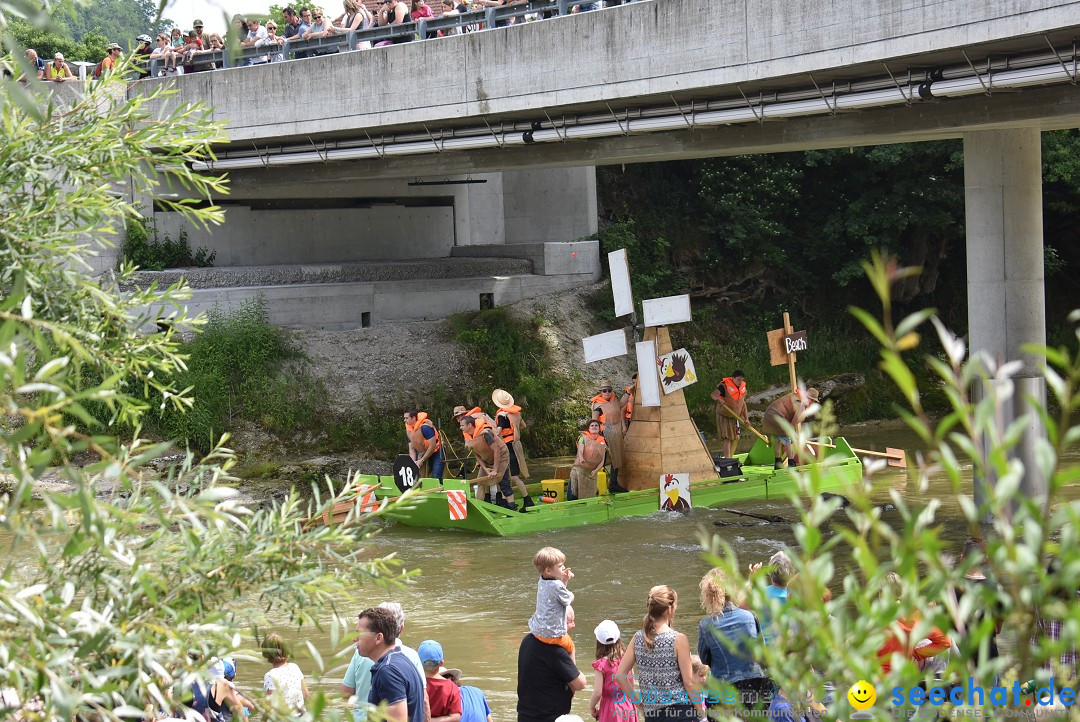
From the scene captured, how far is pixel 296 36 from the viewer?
68.7 feet

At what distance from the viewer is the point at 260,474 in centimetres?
2028

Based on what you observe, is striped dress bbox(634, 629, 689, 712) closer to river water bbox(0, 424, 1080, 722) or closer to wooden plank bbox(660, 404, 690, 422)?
river water bbox(0, 424, 1080, 722)

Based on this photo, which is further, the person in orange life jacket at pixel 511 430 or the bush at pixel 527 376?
the bush at pixel 527 376

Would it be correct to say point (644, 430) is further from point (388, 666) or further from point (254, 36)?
point (388, 666)

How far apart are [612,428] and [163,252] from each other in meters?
11.5

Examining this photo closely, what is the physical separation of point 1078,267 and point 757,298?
786 cm

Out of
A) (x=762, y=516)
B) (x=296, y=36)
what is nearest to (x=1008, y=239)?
(x=762, y=516)

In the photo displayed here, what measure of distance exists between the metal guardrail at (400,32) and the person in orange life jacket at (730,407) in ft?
20.3

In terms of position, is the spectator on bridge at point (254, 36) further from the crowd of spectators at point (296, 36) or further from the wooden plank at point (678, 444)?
the wooden plank at point (678, 444)

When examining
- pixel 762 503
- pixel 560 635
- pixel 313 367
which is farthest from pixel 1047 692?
pixel 313 367

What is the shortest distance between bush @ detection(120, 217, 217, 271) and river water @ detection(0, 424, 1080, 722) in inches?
366

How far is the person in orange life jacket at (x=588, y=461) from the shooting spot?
1617 cm

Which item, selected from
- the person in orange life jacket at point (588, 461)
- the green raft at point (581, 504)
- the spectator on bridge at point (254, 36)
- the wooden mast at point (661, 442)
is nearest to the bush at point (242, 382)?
the spectator on bridge at point (254, 36)

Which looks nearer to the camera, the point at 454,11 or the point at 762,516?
the point at 762,516
